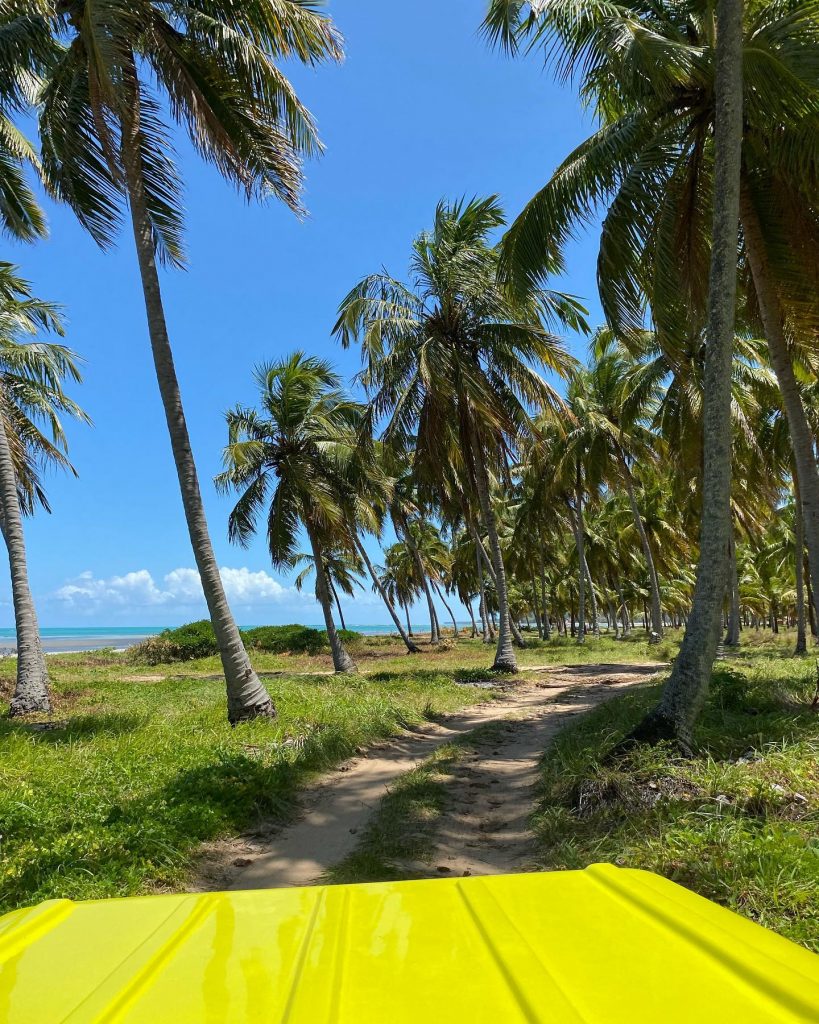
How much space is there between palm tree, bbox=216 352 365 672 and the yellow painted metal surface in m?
16.6

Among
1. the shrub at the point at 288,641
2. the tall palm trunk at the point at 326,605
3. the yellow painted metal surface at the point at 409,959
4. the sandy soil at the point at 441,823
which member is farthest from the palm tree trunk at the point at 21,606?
the shrub at the point at 288,641

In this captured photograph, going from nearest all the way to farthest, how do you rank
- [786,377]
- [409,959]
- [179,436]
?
[409,959], [179,436], [786,377]

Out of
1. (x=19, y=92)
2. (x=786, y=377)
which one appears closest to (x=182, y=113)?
(x=19, y=92)

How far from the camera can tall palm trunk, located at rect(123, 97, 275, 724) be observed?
8617 mm

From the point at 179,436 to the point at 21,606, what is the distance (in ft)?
16.5

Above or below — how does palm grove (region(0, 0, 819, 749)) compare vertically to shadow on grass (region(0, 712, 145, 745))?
above

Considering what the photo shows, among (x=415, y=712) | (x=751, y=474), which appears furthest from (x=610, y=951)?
(x=751, y=474)

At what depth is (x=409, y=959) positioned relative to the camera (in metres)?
1.26

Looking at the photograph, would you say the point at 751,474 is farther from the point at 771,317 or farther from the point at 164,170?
the point at 164,170

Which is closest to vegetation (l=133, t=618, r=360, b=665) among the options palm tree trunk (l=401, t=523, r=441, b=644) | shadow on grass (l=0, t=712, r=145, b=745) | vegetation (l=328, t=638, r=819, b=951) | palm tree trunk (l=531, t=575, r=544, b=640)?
palm tree trunk (l=401, t=523, r=441, b=644)

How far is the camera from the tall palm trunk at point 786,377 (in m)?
8.47

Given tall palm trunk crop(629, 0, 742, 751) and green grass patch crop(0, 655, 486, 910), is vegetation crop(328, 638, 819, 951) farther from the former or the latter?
green grass patch crop(0, 655, 486, 910)

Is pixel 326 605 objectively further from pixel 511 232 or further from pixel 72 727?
pixel 511 232

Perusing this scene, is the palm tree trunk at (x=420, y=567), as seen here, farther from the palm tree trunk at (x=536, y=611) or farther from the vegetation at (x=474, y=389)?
the vegetation at (x=474, y=389)
